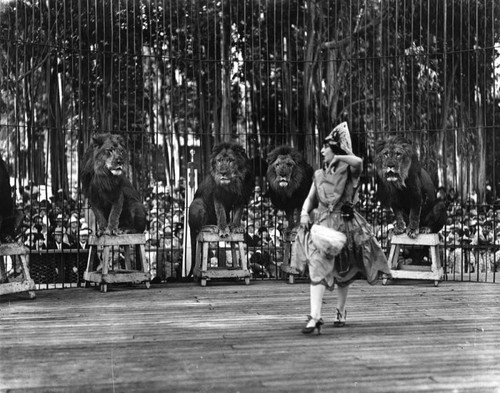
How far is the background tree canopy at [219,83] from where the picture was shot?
9211 mm

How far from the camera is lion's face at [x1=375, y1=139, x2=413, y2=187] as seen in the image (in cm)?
828

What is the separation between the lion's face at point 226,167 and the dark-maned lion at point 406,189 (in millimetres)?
1516

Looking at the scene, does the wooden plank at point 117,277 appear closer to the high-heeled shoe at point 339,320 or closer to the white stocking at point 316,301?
the high-heeled shoe at point 339,320

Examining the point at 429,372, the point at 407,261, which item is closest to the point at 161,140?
the point at 407,261

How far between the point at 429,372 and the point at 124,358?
1.74 m

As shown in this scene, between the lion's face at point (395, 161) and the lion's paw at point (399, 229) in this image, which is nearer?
the lion's face at point (395, 161)

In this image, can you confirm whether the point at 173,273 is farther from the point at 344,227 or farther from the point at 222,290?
the point at 344,227

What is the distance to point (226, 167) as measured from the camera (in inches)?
337

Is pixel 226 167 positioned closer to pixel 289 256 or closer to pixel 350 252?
pixel 289 256

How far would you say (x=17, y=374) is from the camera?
13.8 ft

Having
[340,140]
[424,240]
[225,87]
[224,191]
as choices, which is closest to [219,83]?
[225,87]

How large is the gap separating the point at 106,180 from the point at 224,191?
4.37 ft

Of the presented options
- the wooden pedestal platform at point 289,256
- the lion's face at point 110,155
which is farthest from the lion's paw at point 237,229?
the lion's face at point 110,155

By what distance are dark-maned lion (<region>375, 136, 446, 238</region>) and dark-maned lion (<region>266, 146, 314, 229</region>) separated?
0.85 m
